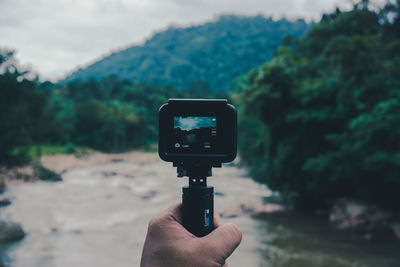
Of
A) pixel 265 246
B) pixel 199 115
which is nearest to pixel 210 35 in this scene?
pixel 265 246

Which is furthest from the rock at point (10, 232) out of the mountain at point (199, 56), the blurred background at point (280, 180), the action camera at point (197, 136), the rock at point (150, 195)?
the mountain at point (199, 56)

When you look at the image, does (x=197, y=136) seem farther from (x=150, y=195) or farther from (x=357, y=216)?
(x=150, y=195)

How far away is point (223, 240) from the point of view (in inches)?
32.0

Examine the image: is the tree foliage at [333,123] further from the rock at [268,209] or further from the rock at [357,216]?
the rock at [268,209]

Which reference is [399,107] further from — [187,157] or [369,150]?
[187,157]

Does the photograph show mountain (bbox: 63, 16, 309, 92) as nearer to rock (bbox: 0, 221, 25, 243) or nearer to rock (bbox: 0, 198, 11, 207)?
rock (bbox: 0, 198, 11, 207)

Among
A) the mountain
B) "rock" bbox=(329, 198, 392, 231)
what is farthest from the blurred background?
the mountain

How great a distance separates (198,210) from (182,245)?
0.10 m

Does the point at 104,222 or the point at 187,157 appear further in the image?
the point at 104,222

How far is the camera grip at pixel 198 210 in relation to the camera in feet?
2.80

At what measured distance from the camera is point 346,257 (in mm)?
7246

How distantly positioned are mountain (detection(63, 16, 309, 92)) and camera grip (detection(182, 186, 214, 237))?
23.1 meters

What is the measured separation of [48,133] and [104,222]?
10647 millimetres

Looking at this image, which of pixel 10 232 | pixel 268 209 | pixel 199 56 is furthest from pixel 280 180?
pixel 199 56
